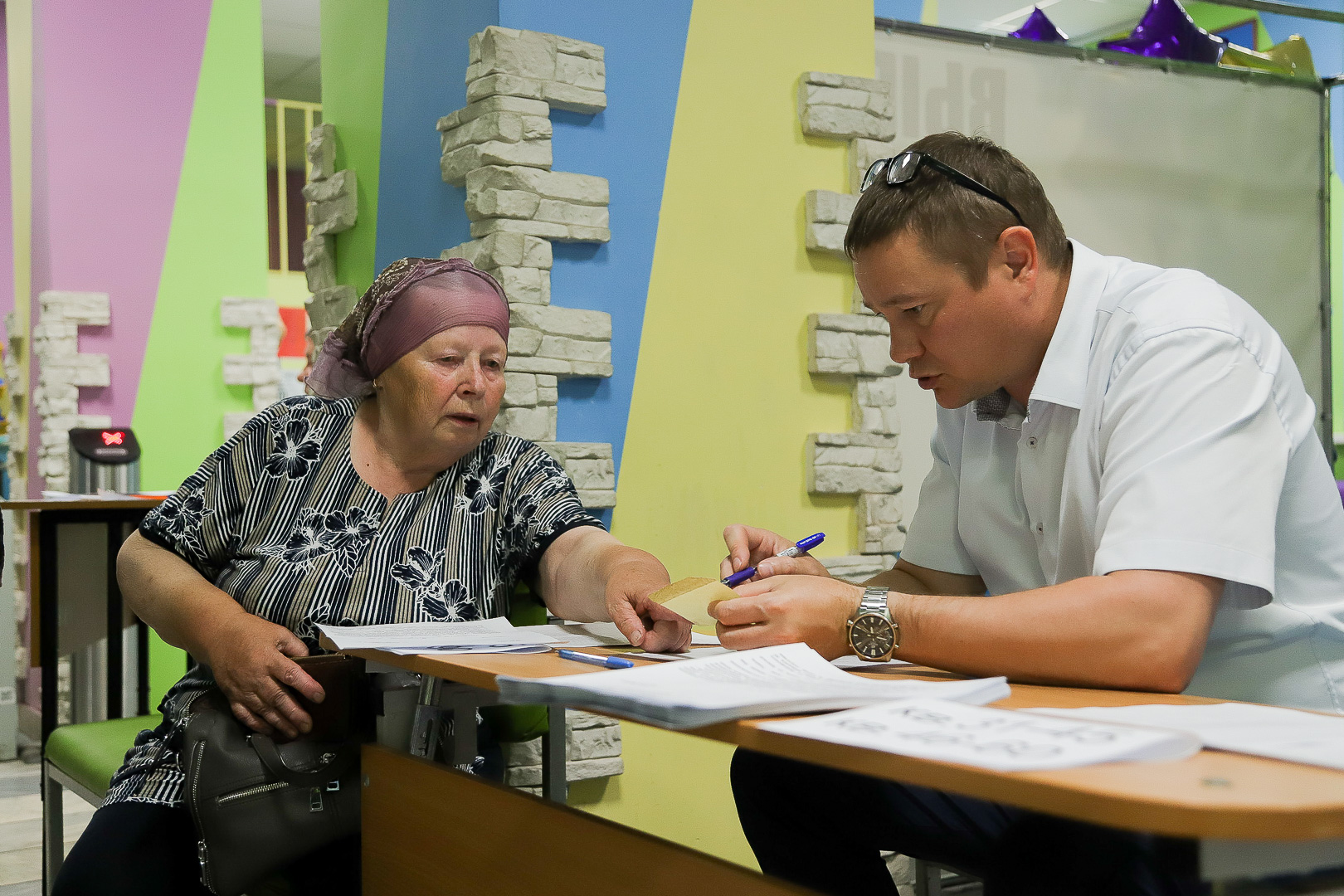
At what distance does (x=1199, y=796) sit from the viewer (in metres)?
0.65

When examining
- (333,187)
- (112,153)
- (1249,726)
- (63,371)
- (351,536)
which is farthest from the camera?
(112,153)

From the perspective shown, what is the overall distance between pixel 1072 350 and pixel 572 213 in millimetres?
1490

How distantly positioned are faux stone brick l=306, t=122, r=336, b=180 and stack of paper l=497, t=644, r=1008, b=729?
2529 millimetres

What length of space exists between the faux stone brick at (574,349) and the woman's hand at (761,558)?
107 cm

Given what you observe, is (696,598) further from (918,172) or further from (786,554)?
(918,172)

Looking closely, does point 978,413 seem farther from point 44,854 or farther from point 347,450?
point 44,854

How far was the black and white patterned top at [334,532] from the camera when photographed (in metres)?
1.81

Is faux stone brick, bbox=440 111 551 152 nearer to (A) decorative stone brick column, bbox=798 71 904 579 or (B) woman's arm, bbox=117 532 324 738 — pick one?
(A) decorative stone brick column, bbox=798 71 904 579

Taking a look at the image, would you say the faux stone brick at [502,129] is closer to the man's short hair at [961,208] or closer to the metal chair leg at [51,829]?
the man's short hair at [961,208]

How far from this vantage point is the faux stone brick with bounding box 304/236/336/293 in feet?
10.9

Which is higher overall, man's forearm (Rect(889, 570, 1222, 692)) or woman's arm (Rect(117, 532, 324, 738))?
man's forearm (Rect(889, 570, 1222, 692))

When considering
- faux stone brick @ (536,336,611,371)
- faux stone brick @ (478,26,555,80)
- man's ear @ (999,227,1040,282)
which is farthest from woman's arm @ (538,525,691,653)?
faux stone brick @ (478,26,555,80)

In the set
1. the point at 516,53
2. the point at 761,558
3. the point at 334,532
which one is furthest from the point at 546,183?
the point at 761,558

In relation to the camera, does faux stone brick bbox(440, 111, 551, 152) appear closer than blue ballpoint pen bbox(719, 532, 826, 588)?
No
